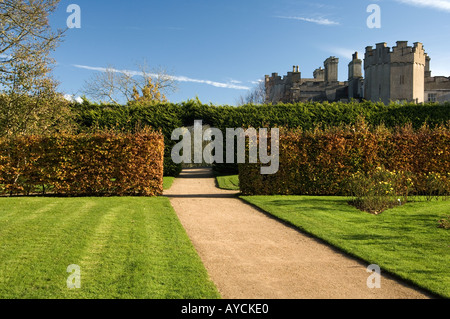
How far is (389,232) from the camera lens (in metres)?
8.44

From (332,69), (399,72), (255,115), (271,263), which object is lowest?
(271,263)

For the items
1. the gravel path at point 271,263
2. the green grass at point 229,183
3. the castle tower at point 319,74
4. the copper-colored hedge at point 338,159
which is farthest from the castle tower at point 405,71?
the gravel path at point 271,263

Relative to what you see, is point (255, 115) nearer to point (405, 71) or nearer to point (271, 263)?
point (271, 263)

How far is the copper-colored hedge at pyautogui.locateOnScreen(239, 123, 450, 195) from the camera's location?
48.4 ft

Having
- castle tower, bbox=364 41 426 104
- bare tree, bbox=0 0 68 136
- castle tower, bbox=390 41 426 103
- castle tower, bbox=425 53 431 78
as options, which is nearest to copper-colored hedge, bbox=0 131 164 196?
bare tree, bbox=0 0 68 136

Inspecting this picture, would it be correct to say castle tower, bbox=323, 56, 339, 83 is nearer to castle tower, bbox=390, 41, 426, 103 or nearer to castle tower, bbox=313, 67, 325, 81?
castle tower, bbox=313, 67, 325, 81

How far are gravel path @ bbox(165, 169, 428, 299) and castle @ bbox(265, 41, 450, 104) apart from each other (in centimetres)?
3321

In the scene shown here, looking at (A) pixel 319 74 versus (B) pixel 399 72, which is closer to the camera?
(B) pixel 399 72

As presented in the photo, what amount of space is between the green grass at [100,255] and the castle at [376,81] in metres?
34.5

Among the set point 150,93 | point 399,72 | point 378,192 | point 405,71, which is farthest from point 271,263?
point 405,71

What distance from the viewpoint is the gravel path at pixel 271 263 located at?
16.9ft

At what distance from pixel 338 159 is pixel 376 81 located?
3731 centimetres

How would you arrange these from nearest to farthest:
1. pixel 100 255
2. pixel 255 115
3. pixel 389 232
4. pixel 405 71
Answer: pixel 100 255
pixel 389 232
pixel 255 115
pixel 405 71

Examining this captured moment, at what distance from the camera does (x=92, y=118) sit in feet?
74.0
